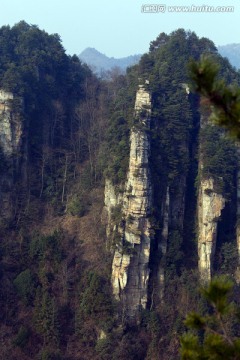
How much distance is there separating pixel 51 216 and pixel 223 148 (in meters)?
8.45

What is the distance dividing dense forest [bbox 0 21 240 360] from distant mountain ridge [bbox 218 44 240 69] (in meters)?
93.8

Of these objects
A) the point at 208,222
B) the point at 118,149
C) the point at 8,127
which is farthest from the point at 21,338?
the point at 8,127

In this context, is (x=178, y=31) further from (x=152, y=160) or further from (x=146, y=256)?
(x=146, y=256)

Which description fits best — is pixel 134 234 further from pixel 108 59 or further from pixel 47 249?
pixel 108 59

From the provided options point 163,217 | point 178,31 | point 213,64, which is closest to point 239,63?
point 178,31

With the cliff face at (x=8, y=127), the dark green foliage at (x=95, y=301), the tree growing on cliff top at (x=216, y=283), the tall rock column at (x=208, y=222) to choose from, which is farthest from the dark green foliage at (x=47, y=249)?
the tree growing on cliff top at (x=216, y=283)

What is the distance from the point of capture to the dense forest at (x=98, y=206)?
63.1 ft

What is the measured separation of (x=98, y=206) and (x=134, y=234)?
3.25 meters

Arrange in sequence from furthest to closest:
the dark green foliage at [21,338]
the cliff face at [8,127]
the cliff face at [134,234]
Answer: the cliff face at [8,127]
the cliff face at [134,234]
the dark green foliage at [21,338]

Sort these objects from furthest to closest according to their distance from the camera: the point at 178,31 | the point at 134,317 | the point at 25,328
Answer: the point at 178,31, the point at 134,317, the point at 25,328

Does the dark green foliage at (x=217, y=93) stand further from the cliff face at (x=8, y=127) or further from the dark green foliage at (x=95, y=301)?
the cliff face at (x=8, y=127)

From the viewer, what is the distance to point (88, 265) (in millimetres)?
21062

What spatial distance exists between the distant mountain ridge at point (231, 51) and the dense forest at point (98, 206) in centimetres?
9382

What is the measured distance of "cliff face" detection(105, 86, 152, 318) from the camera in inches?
802
